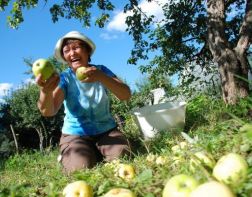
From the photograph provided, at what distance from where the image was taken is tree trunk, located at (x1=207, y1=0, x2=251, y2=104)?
6.10 metres

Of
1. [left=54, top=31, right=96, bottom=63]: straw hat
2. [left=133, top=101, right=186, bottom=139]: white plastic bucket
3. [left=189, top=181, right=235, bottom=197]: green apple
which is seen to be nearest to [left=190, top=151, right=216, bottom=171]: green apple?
[left=189, top=181, right=235, bottom=197]: green apple

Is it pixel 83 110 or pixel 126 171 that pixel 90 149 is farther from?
pixel 126 171

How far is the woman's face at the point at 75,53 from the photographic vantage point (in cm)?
442

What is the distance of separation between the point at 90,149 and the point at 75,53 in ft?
3.24

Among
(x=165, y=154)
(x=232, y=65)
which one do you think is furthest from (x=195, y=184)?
(x=232, y=65)

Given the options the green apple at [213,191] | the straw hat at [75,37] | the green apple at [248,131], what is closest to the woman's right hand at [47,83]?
the straw hat at [75,37]

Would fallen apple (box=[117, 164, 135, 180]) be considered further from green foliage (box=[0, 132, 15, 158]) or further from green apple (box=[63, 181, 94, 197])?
green foliage (box=[0, 132, 15, 158])

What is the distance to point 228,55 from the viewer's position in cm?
619

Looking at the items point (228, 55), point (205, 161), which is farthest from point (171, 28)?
point (205, 161)

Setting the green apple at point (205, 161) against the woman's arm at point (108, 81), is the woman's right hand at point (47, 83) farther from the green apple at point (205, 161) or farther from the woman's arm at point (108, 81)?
the green apple at point (205, 161)

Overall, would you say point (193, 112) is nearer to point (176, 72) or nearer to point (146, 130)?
point (146, 130)

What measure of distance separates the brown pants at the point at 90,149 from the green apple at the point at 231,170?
249cm

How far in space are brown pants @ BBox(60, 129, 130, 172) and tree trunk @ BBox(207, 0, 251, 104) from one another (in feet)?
7.30

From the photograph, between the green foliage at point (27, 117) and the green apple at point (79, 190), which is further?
Answer: the green foliage at point (27, 117)
